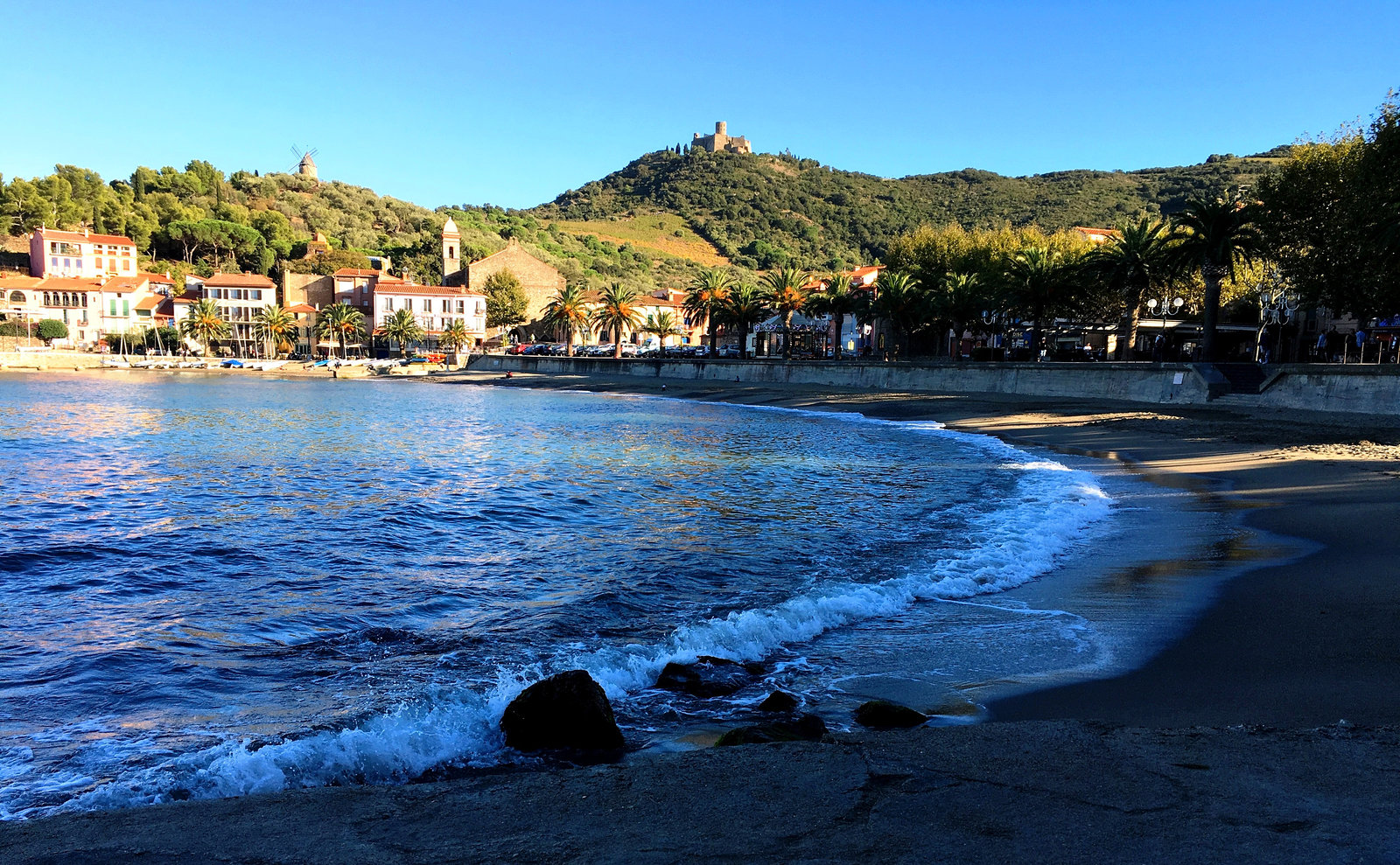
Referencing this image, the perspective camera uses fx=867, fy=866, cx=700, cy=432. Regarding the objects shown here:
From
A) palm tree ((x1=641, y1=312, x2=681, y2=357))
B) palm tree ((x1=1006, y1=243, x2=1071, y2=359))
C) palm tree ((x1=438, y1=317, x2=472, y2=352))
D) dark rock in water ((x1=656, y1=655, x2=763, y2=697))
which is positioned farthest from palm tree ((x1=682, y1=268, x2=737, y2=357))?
dark rock in water ((x1=656, y1=655, x2=763, y2=697))

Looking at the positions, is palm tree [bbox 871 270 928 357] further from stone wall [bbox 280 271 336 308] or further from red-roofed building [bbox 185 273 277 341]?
red-roofed building [bbox 185 273 277 341]

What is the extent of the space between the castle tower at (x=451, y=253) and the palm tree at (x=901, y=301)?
7685 centimetres

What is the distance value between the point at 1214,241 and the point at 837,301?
100 ft

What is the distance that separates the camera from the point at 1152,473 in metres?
18.7

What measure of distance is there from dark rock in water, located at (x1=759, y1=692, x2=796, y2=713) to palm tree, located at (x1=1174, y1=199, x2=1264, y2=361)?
3432 centimetres

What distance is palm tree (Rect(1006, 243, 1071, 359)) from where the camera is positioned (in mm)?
45781

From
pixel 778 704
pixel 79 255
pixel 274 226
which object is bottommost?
pixel 778 704

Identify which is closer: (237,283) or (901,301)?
(901,301)

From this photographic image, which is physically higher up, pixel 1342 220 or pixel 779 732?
pixel 1342 220

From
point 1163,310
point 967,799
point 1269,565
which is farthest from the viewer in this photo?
point 1163,310

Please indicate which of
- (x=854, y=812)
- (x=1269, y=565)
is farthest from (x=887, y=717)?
(x=1269, y=565)

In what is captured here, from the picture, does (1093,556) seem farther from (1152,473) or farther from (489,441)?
(489,441)

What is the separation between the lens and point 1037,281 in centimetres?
4588

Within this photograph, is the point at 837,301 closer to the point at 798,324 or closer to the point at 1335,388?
the point at 798,324
